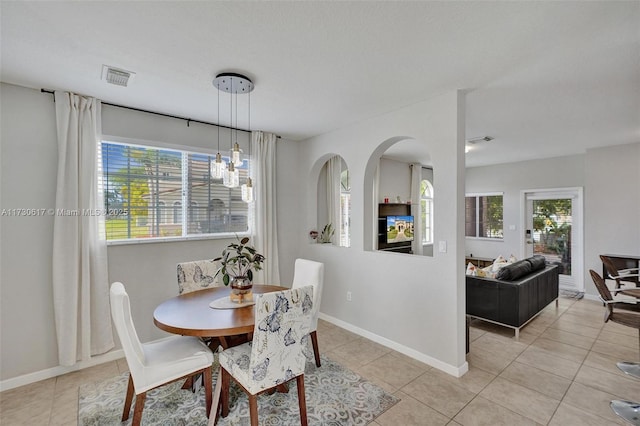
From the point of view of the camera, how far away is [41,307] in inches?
106

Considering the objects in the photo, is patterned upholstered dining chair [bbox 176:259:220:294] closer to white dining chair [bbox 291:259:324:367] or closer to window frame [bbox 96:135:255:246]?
window frame [bbox 96:135:255:246]

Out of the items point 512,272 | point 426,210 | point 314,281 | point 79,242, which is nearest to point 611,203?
point 512,272

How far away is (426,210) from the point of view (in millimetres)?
7680

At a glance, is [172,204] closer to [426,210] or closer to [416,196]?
[416,196]

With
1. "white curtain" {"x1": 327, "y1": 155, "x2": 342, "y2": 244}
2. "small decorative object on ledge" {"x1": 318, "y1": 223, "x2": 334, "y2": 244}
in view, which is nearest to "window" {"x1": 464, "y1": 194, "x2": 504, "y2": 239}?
"white curtain" {"x1": 327, "y1": 155, "x2": 342, "y2": 244}

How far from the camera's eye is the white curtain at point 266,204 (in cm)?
405

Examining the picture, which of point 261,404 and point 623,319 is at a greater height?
point 623,319

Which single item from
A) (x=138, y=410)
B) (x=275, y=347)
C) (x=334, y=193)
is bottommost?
(x=138, y=410)

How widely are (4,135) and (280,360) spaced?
3.05 m

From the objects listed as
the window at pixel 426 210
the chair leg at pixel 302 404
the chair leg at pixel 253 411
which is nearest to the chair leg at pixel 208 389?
the chair leg at pixel 253 411

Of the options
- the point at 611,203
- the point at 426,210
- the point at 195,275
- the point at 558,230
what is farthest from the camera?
the point at 426,210

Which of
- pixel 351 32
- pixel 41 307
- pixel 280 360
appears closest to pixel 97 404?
pixel 41 307

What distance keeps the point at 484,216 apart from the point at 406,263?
510 centimetres

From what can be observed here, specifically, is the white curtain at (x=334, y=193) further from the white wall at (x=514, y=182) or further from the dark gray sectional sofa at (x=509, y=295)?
the white wall at (x=514, y=182)
